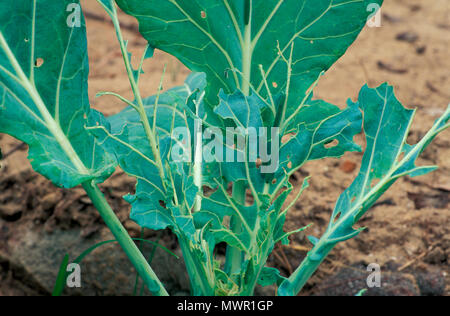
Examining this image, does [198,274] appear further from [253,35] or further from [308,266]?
[253,35]

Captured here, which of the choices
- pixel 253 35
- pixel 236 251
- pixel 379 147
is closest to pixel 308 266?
pixel 236 251

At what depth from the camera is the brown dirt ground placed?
1255mm

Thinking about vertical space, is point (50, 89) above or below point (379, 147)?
above

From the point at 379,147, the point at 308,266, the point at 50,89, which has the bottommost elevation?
the point at 308,266

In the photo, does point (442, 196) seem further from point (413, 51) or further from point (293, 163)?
point (413, 51)

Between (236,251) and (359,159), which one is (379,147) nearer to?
(236,251)

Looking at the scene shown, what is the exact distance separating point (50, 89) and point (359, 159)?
953mm

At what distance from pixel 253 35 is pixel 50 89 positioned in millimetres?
432

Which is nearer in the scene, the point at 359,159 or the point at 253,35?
the point at 253,35

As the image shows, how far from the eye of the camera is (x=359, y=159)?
58.8 inches

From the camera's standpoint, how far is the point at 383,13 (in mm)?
2396

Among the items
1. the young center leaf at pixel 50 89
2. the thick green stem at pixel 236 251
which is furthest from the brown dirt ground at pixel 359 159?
the young center leaf at pixel 50 89

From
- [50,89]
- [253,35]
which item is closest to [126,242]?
[50,89]

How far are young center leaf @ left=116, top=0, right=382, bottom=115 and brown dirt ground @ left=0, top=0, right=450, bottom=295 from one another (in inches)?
19.0
